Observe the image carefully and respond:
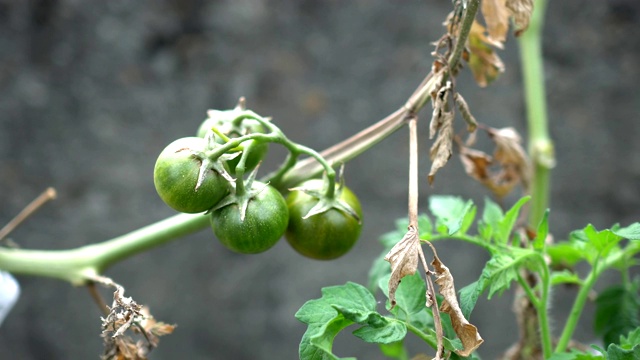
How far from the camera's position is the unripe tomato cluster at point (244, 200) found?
2.13 feet

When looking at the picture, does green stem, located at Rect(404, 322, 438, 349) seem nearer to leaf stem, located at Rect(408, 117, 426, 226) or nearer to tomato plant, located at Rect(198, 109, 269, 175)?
leaf stem, located at Rect(408, 117, 426, 226)

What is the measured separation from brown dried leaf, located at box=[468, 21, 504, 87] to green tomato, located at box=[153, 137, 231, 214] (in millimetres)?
401

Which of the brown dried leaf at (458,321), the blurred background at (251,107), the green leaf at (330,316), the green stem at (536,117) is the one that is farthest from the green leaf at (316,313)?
the blurred background at (251,107)

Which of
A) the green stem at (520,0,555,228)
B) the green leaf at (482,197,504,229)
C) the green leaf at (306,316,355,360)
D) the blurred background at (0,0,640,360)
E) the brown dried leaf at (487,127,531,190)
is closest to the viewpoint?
the green leaf at (306,316,355,360)

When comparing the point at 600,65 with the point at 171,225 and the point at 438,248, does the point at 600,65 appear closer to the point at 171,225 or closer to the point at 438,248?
the point at 438,248

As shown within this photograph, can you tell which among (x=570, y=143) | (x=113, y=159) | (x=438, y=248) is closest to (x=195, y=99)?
(x=113, y=159)

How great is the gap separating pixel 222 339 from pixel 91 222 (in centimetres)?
61

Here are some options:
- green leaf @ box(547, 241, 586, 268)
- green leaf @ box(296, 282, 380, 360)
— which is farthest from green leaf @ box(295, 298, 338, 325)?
green leaf @ box(547, 241, 586, 268)

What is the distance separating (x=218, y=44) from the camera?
Answer: 7.09 ft

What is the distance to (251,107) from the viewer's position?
218cm

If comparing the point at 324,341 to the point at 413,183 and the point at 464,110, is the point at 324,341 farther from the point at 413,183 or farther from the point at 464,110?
the point at 464,110

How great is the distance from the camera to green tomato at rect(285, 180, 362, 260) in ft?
2.39

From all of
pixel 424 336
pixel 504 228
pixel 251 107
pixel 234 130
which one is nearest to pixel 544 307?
pixel 504 228

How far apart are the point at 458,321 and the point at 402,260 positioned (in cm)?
8
